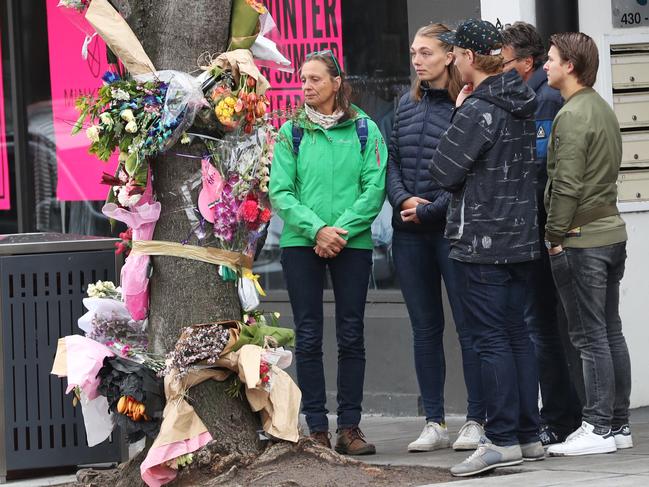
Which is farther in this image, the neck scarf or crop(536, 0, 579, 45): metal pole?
crop(536, 0, 579, 45): metal pole

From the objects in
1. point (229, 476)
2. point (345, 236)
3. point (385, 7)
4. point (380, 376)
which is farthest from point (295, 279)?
point (385, 7)

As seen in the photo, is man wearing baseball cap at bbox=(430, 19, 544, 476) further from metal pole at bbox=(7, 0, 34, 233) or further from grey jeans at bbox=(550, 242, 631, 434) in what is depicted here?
metal pole at bbox=(7, 0, 34, 233)

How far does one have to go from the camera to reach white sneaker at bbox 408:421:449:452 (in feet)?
22.7

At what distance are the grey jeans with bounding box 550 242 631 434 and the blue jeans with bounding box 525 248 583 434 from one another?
9.6 inches

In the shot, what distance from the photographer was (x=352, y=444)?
6898mm

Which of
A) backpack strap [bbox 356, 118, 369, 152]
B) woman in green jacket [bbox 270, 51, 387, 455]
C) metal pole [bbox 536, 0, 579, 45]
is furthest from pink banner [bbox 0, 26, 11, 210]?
metal pole [bbox 536, 0, 579, 45]

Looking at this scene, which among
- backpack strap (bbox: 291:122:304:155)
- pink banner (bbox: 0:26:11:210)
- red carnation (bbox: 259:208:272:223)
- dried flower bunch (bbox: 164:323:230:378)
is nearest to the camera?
dried flower bunch (bbox: 164:323:230:378)

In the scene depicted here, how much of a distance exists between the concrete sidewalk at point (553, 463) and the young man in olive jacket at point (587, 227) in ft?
0.70

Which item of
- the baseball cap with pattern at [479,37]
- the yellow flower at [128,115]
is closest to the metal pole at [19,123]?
the yellow flower at [128,115]

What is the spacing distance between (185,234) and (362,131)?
133 centimetres

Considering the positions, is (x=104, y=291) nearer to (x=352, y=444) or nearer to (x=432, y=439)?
(x=352, y=444)

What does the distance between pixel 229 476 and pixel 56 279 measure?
5.13ft

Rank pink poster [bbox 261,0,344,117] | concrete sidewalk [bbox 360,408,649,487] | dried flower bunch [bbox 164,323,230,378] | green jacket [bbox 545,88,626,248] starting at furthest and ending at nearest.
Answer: pink poster [bbox 261,0,344,117] → green jacket [bbox 545,88,626,248] → dried flower bunch [bbox 164,323,230,378] → concrete sidewalk [bbox 360,408,649,487]

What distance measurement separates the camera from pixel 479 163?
607cm
